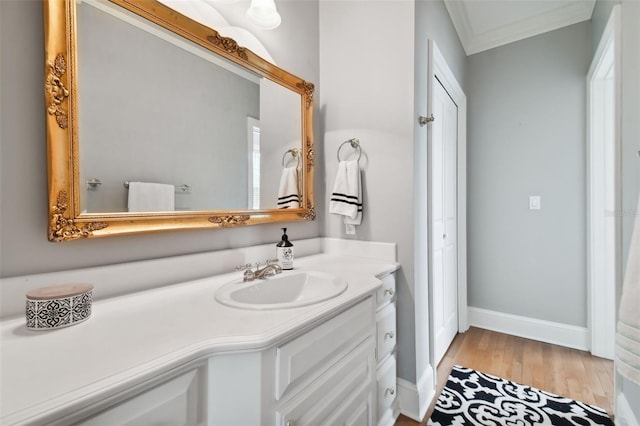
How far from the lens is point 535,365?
1.94 metres

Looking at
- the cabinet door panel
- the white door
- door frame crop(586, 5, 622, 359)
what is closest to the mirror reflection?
the cabinet door panel

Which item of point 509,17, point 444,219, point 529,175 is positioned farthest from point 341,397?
point 509,17

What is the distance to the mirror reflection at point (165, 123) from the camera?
0.85 m

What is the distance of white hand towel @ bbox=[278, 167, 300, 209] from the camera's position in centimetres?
150

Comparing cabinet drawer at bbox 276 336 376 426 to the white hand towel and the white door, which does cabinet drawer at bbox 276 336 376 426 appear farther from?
the white door

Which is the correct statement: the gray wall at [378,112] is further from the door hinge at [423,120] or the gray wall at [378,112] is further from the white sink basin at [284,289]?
the white sink basin at [284,289]

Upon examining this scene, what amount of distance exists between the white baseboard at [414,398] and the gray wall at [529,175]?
4.43ft

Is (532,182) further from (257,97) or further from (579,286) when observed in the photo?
(257,97)

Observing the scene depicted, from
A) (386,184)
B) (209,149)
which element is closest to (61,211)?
(209,149)

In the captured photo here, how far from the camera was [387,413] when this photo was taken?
52.9 inches

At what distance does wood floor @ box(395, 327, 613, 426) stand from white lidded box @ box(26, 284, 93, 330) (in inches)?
57.8

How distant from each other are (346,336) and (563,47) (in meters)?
2.81

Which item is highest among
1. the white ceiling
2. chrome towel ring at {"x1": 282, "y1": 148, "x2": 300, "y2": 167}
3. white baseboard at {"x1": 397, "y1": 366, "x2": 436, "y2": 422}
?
the white ceiling

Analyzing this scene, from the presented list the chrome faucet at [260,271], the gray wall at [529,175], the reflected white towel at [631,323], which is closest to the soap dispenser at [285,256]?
the chrome faucet at [260,271]
